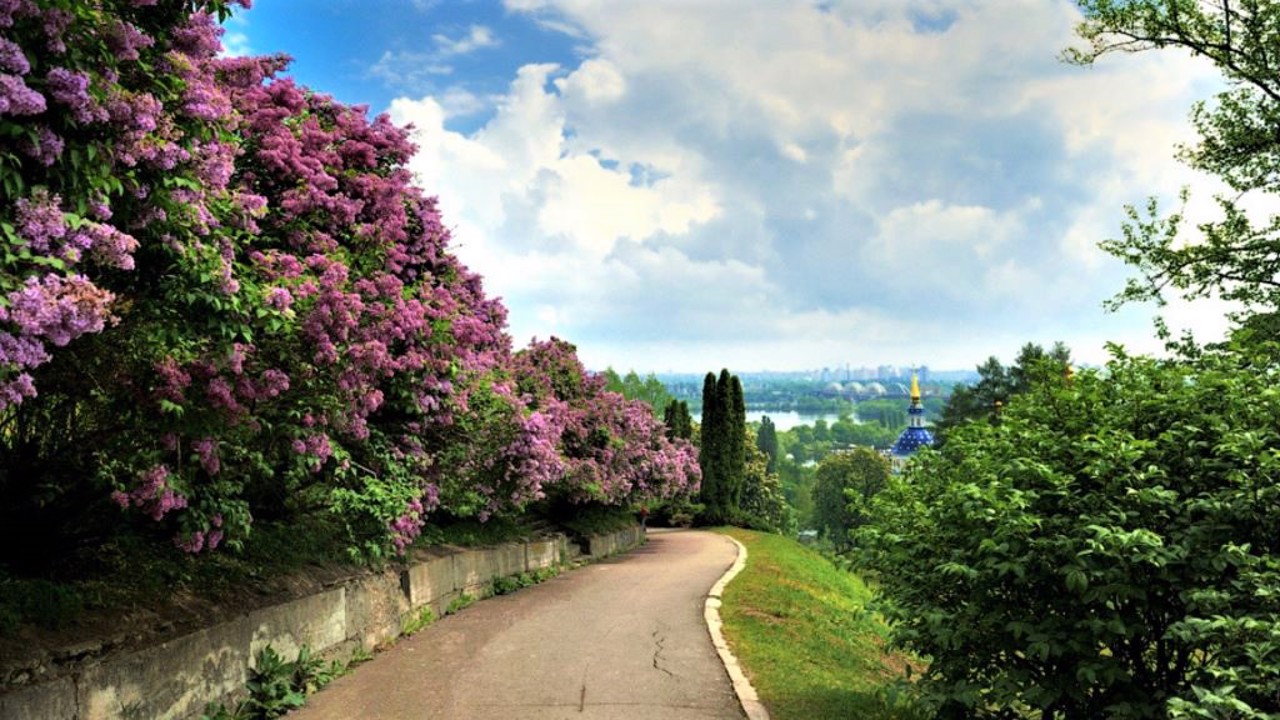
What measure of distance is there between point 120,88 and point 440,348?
4.89 meters

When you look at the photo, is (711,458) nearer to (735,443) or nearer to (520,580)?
(735,443)

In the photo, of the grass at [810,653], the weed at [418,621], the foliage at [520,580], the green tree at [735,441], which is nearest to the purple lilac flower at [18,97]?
the grass at [810,653]

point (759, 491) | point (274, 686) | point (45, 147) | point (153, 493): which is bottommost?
point (759, 491)

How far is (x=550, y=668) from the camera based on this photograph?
27.8 feet

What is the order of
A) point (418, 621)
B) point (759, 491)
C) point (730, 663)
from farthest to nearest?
point (759, 491) < point (418, 621) < point (730, 663)

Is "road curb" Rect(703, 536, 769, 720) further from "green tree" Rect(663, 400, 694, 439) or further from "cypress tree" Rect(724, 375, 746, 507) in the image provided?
"green tree" Rect(663, 400, 694, 439)

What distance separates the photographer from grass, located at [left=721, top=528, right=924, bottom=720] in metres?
7.13

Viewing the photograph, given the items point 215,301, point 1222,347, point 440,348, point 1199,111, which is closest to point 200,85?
point 215,301

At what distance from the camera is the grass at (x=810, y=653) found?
7129 millimetres

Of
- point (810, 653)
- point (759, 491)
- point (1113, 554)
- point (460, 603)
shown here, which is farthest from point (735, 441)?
point (1113, 554)

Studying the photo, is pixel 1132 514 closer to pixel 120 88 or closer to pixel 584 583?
pixel 120 88

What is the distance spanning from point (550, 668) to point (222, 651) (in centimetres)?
313

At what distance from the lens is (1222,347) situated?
6930mm

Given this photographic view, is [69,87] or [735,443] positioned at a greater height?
[69,87]
